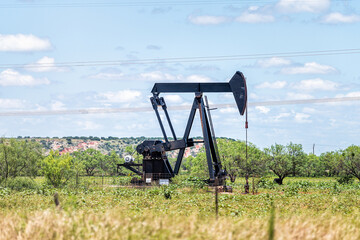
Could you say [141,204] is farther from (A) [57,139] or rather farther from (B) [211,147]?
(A) [57,139]

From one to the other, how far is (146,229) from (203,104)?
18437 mm

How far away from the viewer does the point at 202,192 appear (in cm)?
2266

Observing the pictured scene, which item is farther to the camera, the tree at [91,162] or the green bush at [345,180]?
the tree at [91,162]

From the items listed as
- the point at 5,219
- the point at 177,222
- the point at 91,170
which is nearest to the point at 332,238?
the point at 177,222

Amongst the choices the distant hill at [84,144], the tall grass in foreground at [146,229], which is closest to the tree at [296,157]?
the tall grass in foreground at [146,229]

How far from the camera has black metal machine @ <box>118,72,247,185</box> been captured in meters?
23.7

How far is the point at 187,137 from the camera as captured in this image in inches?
1076

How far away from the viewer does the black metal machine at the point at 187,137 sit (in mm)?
23734

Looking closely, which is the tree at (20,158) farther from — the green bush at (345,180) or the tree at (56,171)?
the green bush at (345,180)

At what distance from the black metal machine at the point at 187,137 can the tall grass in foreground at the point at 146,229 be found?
14662mm

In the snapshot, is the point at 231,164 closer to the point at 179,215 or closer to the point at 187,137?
the point at 187,137

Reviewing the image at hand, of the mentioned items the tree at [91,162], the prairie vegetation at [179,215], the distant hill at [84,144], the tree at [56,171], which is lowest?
the prairie vegetation at [179,215]

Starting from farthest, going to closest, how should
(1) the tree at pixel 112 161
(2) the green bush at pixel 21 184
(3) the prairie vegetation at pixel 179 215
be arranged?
(1) the tree at pixel 112 161 < (2) the green bush at pixel 21 184 < (3) the prairie vegetation at pixel 179 215

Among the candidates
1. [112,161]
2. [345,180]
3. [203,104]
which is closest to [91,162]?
[112,161]
